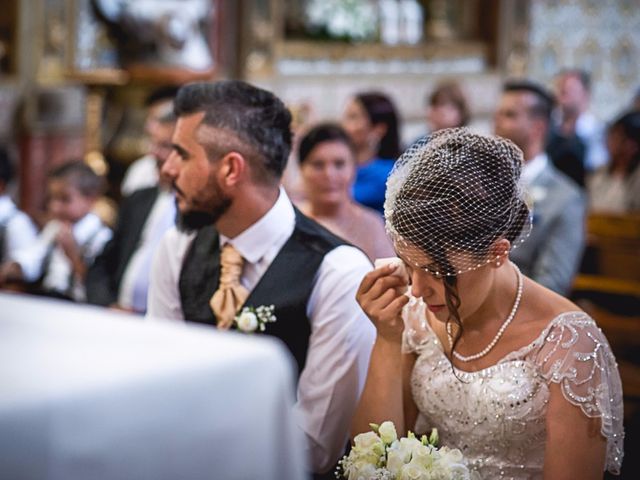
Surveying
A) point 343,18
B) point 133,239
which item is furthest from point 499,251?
point 343,18

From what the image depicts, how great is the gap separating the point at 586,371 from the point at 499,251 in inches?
12.1

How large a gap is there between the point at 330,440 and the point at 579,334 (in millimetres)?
772

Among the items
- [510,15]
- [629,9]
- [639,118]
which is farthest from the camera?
[629,9]

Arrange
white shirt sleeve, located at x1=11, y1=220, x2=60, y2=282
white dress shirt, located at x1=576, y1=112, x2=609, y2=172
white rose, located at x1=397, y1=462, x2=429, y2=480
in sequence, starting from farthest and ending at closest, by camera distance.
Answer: white dress shirt, located at x1=576, y1=112, x2=609, y2=172 → white shirt sleeve, located at x1=11, y1=220, x2=60, y2=282 → white rose, located at x1=397, y1=462, x2=429, y2=480

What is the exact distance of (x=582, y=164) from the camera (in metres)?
7.80

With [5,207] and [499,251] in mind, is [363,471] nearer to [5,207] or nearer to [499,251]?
[499,251]

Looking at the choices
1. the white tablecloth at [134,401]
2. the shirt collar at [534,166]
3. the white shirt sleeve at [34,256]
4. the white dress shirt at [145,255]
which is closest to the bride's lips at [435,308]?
the white tablecloth at [134,401]

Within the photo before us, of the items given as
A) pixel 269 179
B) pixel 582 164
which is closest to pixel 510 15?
pixel 582 164

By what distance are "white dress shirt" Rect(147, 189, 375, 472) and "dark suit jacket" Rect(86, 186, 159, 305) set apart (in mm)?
2234

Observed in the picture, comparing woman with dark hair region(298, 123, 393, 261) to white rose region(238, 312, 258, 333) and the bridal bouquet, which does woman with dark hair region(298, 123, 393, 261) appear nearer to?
white rose region(238, 312, 258, 333)

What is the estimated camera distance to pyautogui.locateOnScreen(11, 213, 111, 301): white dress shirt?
5.53 metres

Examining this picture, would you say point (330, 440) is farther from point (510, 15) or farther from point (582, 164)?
point (510, 15)

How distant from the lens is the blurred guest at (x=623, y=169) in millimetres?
7453

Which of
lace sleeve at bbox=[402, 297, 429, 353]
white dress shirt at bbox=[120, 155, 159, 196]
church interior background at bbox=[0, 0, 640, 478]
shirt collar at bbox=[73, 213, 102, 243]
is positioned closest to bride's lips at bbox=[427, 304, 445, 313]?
lace sleeve at bbox=[402, 297, 429, 353]
